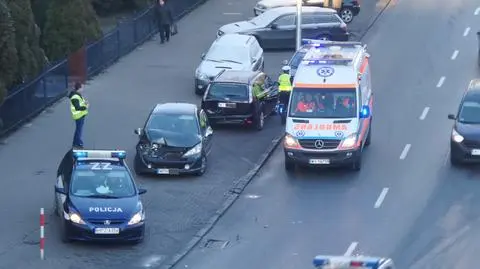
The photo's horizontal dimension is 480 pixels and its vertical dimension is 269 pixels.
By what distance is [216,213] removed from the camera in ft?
112

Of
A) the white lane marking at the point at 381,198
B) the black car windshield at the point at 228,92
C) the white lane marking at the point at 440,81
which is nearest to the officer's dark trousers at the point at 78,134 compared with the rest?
the black car windshield at the point at 228,92

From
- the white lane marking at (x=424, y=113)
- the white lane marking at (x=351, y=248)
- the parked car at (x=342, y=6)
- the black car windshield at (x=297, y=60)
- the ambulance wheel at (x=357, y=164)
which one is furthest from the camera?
the parked car at (x=342, y=6)

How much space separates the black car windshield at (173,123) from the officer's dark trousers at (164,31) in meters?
15.9

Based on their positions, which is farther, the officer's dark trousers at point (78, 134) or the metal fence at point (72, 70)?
the metal fence at point (72, 70)

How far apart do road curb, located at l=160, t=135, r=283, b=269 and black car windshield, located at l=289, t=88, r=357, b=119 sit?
190 cm

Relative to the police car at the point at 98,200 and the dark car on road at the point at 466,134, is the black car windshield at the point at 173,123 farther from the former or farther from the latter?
the dark car on road at the point at 466,134

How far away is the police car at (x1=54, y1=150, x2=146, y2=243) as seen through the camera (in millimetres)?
30750

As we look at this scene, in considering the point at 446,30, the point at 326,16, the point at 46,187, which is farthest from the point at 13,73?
the point at 446,30

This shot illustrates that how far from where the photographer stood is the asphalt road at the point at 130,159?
31.0m

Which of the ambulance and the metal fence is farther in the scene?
the metal fence

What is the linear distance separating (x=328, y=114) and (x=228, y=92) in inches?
199

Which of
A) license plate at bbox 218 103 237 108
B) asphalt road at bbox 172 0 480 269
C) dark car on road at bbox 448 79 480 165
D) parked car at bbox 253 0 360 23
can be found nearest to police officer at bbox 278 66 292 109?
license plate at bbox 218 103 237 108

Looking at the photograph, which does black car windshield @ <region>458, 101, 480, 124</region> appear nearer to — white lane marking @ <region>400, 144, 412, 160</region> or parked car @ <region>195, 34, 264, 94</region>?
white lane marking @ <region>400, 144, 412, 160</region>

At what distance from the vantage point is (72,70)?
46.5m
